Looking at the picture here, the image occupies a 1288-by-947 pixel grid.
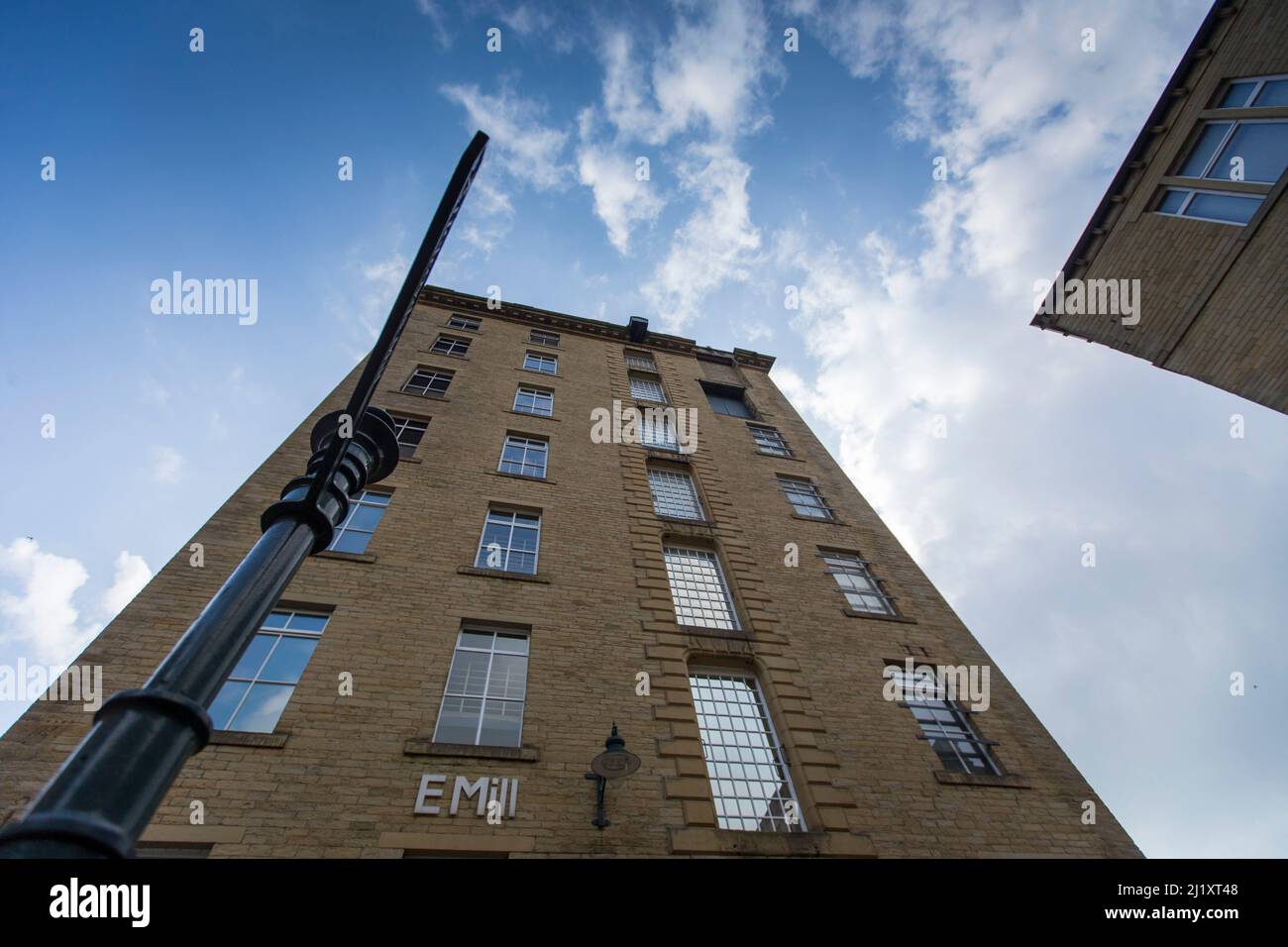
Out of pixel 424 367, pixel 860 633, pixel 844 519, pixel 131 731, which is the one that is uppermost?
pixel 424 367

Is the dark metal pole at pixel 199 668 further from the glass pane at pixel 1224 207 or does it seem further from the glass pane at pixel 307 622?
the glass pane at pixel 1224 207

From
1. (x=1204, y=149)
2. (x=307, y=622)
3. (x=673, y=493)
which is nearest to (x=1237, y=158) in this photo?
(x=1204, y=149)

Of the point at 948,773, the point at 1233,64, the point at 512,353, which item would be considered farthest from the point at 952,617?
the point at 512,353

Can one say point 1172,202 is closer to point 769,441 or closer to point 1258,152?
point 1258,152

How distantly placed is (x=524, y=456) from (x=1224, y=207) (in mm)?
16215

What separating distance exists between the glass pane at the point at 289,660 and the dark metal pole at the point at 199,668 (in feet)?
20.5

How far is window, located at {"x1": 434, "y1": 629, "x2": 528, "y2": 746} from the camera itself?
8.71 m

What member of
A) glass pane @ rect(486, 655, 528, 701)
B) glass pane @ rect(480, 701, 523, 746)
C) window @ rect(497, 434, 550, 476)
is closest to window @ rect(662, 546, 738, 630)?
glass pane @ rect(486, 655, 528, 701)

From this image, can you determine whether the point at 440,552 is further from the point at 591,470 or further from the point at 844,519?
the point at 844,519

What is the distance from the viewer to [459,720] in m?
8.82

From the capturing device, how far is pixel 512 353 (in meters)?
21.9

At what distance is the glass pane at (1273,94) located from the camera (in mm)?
10703

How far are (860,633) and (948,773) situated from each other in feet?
10.5
